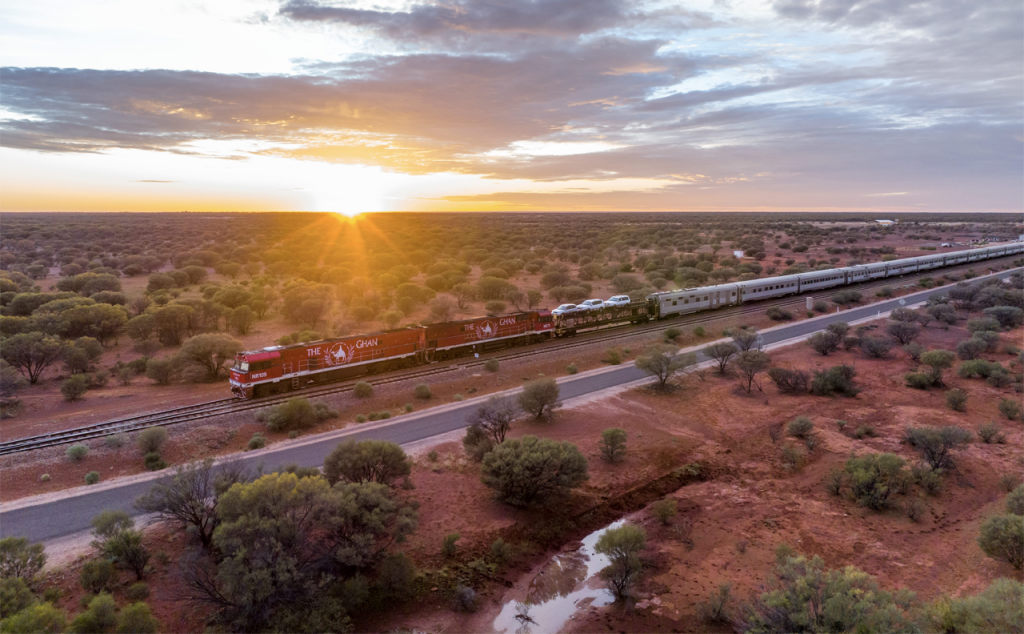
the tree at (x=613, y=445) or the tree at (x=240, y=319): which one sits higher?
the tree at (x=240, y=319)

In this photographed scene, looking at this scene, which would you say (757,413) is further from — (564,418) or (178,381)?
(178,381)

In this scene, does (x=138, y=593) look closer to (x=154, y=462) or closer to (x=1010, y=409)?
(x=154, y=462)

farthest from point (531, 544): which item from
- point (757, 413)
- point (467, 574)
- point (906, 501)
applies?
point (757, 413)

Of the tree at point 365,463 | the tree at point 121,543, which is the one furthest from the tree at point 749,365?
the tree at point 121,543

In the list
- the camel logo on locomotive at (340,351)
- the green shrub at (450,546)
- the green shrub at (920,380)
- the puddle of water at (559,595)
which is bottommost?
the puddle of water at (559,595)

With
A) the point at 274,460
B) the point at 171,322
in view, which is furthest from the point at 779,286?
the point at 171,322

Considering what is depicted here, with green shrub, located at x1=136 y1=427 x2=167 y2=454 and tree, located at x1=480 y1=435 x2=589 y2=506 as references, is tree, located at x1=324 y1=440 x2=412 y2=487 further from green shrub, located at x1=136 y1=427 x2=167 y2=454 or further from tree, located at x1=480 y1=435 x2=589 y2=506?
green shrub, located at x1=136 y1=427 x2=167 y2=454

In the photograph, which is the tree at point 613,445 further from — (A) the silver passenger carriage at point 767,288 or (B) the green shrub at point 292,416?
(A) the silver passenger carriage at point 767,288
